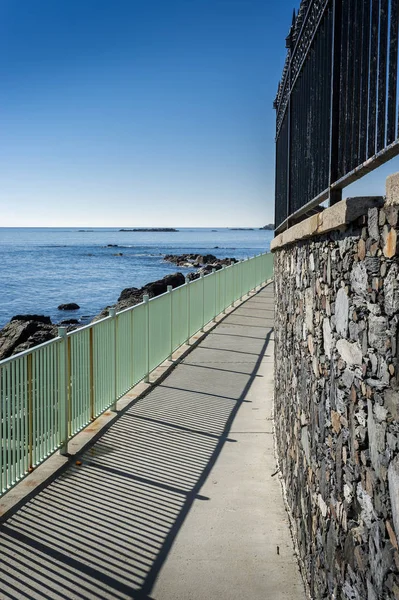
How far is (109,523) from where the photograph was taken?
5.42m

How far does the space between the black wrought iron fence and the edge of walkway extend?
3524 millimetres

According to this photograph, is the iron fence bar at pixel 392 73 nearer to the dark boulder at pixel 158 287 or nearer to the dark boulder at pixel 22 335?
the dark boulder at pixel 22 335

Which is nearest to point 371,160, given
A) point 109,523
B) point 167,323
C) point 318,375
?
point 318,375

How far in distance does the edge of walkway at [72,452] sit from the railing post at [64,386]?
0.78 ft

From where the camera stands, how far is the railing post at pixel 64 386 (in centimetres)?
661

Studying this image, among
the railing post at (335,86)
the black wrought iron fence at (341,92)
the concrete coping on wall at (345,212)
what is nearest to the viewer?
the concrete coping on wall at (345,212)

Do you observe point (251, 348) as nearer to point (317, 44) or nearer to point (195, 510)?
point (195, 510)

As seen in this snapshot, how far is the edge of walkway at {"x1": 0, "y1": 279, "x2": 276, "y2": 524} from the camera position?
5803 mm

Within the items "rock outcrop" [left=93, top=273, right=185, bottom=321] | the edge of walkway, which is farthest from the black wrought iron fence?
"rock outcrop" [left=93, top=273, right=185, bottom=321]

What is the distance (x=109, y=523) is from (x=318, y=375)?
8.18ft

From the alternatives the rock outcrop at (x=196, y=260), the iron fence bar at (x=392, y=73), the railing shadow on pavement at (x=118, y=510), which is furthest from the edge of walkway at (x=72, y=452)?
the rock outcrop at (x=196, y=260)

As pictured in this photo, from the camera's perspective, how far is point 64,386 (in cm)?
668

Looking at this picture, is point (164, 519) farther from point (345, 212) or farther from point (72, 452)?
point (345, 212)

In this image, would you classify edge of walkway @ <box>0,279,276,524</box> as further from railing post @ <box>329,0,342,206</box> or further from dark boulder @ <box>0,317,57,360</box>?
dark boulder @ <box>0,317,57,360</box>
